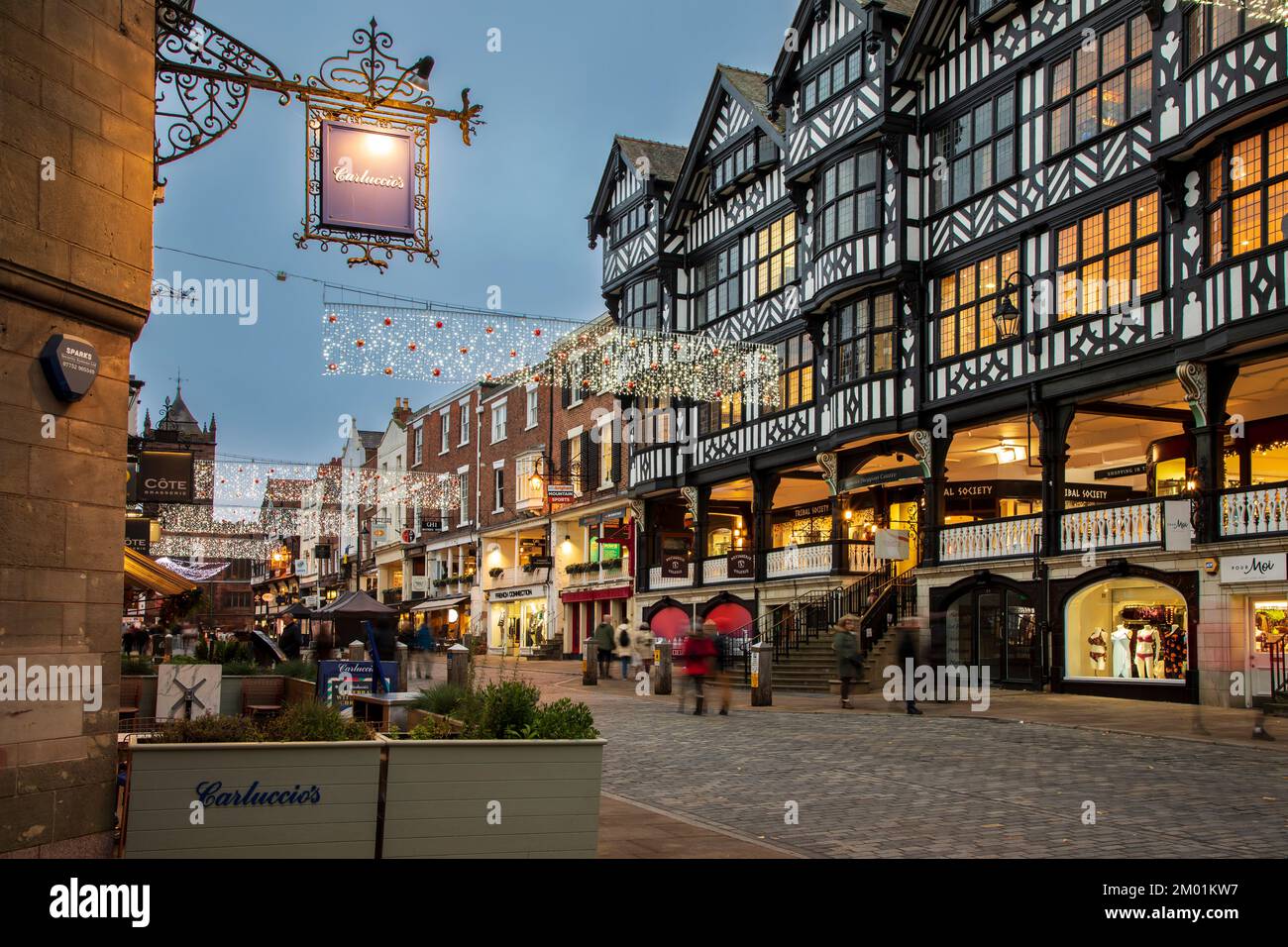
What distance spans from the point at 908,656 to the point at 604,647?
42.1 ft

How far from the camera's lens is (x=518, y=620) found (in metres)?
51.5

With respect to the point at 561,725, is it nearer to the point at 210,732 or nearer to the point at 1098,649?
the point at 210,732

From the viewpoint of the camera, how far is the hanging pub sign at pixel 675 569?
1439 inches

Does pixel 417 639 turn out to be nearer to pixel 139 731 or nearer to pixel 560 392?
pixel 560 392

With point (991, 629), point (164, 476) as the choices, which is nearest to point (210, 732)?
point (991, 629)

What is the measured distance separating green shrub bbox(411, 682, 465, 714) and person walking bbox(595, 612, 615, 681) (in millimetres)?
22644

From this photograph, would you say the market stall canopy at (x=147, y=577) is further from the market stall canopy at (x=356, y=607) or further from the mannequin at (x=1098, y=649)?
the mannequin at (x=1098, y=649)

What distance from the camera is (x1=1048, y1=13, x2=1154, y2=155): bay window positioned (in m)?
22.2

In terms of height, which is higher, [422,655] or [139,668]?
[139,668]

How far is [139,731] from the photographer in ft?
33.0

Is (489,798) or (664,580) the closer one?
(489,798)

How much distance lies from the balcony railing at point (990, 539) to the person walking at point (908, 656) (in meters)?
4.78
